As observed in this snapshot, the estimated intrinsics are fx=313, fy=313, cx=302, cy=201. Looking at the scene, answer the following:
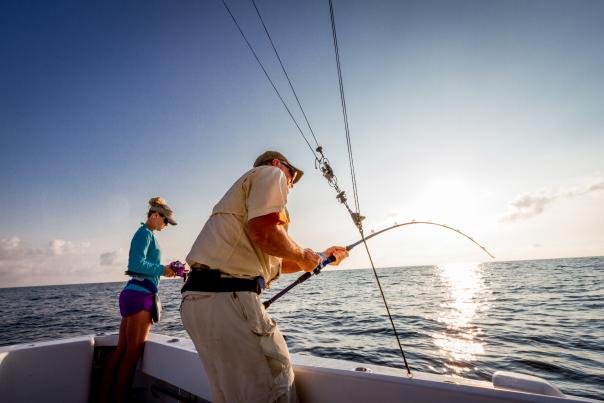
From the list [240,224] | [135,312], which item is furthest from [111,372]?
[240,224]

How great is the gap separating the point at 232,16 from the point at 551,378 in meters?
7.14

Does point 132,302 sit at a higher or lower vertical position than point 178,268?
lower

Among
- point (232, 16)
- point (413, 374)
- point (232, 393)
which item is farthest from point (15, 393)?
point (232, 16)

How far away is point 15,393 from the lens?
3008mm

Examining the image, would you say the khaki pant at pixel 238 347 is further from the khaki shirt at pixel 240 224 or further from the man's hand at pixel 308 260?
the man's hand at pixel 308 260

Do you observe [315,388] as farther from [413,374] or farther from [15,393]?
[15,393]

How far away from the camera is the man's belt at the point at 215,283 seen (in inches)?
64.8

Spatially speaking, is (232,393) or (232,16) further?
(232,16)

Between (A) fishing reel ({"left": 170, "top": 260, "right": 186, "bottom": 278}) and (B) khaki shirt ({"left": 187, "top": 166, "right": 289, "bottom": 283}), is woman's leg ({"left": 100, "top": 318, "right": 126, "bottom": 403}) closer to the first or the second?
(A) fishing reel ({"left": 170, "top": 260, "right": 186, "bottom": 278})

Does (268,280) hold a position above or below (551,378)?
above

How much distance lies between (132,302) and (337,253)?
2225 mm

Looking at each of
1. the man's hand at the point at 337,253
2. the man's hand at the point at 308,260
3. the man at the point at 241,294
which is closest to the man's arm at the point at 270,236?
the man at the point at 241,294

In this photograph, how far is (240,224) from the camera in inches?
69.4

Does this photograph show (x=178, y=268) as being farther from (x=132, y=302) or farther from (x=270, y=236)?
(x=270, y=236)
